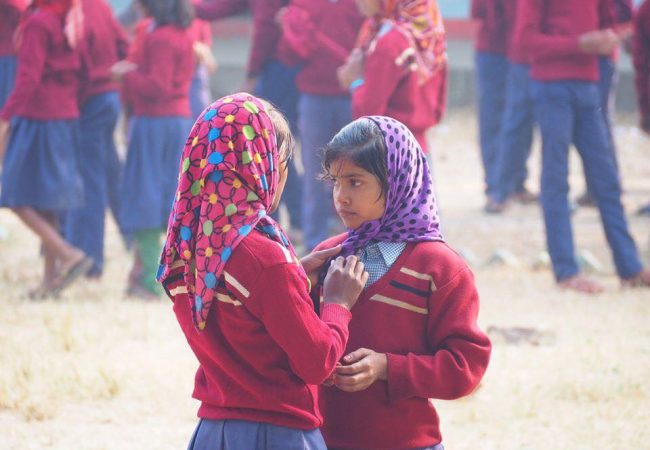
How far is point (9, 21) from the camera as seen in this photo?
25.3ft

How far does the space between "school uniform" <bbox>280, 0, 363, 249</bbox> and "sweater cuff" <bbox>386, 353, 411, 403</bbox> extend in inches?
171

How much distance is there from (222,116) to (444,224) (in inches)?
264

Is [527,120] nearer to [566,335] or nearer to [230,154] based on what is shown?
[566,335]

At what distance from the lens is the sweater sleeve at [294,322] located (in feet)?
8.15

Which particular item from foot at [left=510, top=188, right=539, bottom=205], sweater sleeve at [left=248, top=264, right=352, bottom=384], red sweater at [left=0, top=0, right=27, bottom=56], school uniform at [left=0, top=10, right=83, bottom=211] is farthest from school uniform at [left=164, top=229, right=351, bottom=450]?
foot at [left=510, top=188, right=539, bottom=205]

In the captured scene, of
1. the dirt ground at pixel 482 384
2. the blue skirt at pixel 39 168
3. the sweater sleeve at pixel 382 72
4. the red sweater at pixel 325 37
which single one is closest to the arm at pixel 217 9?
the red sweater at pixel 325 37

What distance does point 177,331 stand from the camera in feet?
19.4

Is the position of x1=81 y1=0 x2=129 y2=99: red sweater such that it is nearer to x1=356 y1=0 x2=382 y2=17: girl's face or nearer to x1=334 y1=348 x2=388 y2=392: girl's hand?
x1=356 y1=0 x2=382 y2=17: girl's face

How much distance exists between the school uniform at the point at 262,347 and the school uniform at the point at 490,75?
6.94 metres

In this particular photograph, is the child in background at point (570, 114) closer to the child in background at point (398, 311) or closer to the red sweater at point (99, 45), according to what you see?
the red sweater at point (99, 45)

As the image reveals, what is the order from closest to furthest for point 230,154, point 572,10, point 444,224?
point 230,154
point 572,10
point 444,224

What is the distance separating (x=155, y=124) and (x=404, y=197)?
4.09 metres

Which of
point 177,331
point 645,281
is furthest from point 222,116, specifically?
point 645,281

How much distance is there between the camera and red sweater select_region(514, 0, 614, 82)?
6383mm
